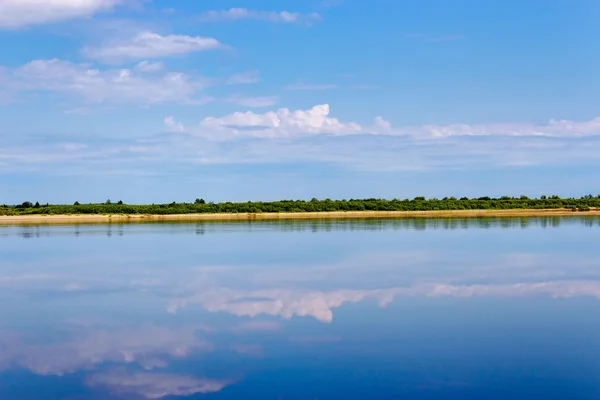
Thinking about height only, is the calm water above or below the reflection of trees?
below

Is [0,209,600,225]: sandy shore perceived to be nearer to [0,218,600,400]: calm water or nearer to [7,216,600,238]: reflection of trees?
[7,216,600,238]: reflection of trees

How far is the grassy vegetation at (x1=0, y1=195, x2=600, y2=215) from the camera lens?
72000 millimetres

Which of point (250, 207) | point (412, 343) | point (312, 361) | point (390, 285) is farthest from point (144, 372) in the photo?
point (250, 207)

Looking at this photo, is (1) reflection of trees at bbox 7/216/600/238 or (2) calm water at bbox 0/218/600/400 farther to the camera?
(1) reflection of trees at bbox 7/216/600/238

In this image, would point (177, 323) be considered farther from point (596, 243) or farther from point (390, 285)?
point (596, 243)

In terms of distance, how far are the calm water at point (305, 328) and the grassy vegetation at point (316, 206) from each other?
48.9 metres

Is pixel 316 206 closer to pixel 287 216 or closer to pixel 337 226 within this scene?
pixel 287 216

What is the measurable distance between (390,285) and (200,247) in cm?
1467

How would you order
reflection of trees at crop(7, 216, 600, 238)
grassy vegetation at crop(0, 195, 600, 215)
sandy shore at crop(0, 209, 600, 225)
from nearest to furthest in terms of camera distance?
reflection of trees at crop(7, 216, 600, 238)
sandy shore at crop(0, 209, 600, 225)
grassy vegetation at crop(0, 195, 600, 215)

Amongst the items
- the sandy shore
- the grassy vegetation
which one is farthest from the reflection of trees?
the grassy vegetation

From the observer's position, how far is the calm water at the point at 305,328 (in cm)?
880

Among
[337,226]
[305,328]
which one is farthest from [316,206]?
[305,328]

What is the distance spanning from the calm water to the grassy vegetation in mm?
48948

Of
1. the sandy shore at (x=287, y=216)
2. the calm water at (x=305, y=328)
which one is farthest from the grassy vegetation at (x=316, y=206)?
the calm water at (x=305, y=328)
